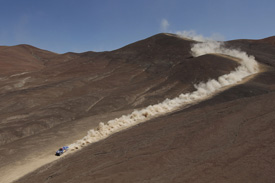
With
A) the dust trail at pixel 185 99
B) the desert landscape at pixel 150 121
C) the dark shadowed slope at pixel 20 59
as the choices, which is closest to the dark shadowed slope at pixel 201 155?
the desert landscape at pixel 150 121

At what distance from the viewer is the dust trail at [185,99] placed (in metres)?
17.7

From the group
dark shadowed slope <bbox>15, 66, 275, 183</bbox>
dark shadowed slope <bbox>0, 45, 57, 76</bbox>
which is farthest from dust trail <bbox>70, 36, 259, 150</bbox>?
dark shadowed slope <bbox>0, 45, 57, 76</bbox>

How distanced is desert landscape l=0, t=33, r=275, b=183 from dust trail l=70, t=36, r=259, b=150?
0.47 feet

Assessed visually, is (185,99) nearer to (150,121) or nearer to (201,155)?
(150,121)

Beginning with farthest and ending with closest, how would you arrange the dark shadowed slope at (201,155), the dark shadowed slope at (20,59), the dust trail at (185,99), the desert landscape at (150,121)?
the dark shadowed slope at (20,59) < the dust trail at (185,99) < the desert landscape at (150,121) < the dark shadowed slope at (201,155)

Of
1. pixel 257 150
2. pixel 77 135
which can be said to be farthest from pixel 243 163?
pixel 77 135

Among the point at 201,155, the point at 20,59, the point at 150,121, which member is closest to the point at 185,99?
the point at 150,121

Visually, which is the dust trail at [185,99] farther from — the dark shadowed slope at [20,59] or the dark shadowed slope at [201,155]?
the dark shadowed slope at [20,59]

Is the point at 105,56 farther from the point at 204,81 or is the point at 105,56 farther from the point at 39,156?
the point at 39,156

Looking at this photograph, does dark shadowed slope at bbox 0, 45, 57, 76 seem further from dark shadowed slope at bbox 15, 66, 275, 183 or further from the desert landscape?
dark shadowed slope at bbox 15, 66, 275, 183

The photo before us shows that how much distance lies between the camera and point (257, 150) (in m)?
6.06

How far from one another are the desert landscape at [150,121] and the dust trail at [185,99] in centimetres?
14

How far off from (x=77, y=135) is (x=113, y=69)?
102 feet

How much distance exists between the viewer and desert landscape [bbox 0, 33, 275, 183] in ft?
20.9
